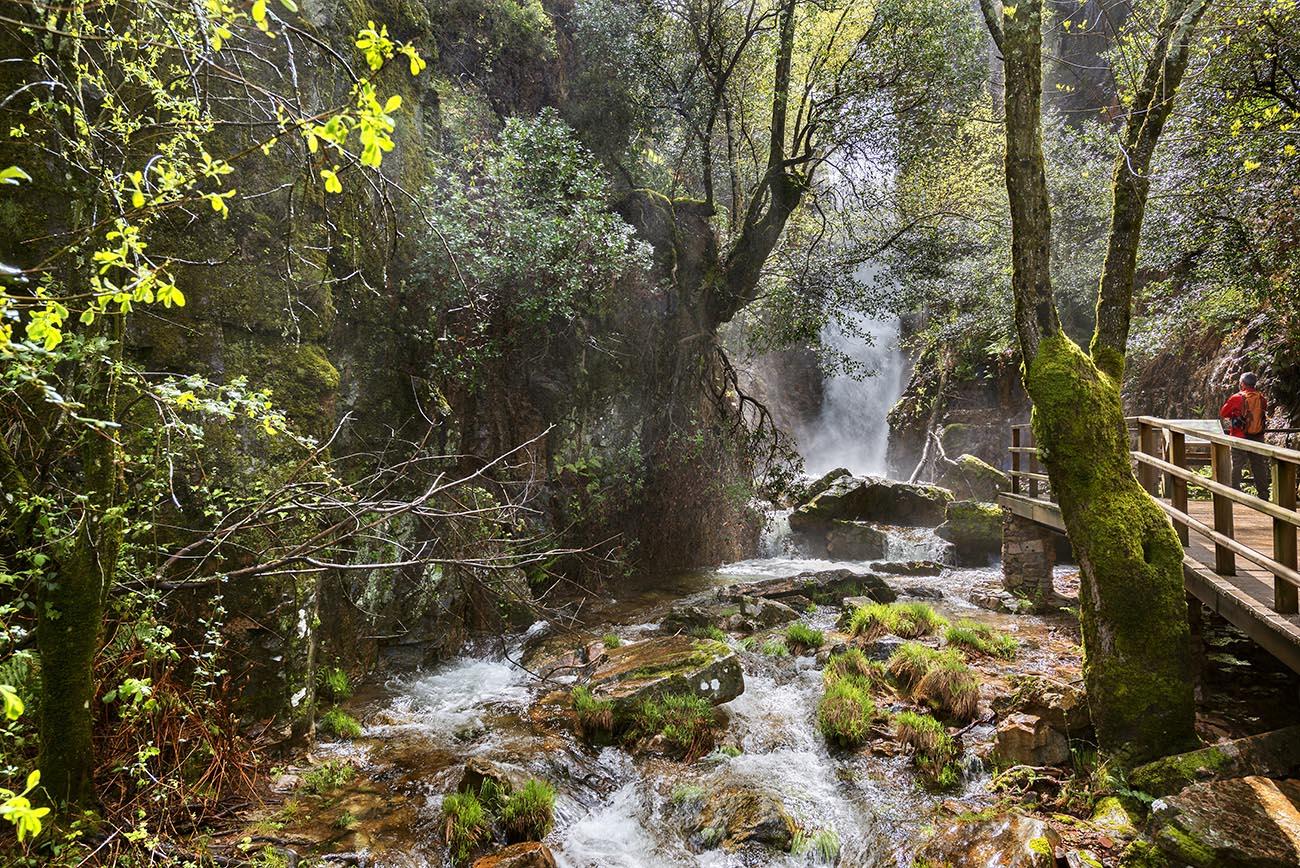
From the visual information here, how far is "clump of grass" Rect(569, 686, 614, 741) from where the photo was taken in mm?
6156

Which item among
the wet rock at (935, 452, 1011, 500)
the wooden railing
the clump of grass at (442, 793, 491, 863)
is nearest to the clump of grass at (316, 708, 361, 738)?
the clump of grass at (442, 793, 491, 863)

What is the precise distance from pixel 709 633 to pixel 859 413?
20.1 m

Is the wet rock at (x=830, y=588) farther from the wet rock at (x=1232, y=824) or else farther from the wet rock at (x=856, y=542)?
the wet rock at (x=1232, y=824)

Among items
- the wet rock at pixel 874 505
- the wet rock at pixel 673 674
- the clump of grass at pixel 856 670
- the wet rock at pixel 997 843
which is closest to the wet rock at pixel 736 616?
the wet rock at pixel 673 674

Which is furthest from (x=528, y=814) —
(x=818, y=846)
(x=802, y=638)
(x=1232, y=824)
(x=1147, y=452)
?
(x=1147, y=452)

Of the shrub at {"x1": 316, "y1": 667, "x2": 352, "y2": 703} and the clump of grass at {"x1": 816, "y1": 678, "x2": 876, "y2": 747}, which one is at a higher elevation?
the shrub at {"x1": 316, "y1": 667, "x2": 352, "y2": 703}

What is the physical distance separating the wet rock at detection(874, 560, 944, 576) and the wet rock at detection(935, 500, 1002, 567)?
910mm

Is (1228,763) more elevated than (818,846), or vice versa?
(1228,763)

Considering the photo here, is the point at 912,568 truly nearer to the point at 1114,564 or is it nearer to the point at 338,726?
the point at 1114,564

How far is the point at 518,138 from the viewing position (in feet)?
31.4

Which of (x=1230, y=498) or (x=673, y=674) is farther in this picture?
(x=673, y=674)

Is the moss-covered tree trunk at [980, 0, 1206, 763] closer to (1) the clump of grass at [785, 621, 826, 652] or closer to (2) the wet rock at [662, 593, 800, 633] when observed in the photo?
(1) the clump of grass at [785, 621, 826, 652]

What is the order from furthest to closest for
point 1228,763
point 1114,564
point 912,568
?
point 912,568 → point 1114,564 → point 1228,763

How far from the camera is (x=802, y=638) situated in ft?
27.1
